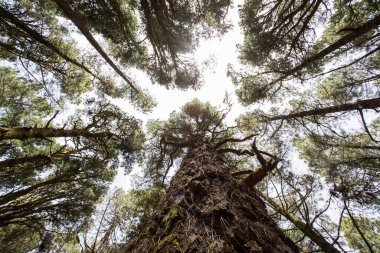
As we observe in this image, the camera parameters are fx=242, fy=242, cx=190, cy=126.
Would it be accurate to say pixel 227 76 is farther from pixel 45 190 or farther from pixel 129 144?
pixel 45 190

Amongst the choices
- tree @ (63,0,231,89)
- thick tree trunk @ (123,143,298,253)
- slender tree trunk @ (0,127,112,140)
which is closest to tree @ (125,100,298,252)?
thick tree trunk @ (123,143,298,253)

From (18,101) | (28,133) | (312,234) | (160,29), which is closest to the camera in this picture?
(312,234)

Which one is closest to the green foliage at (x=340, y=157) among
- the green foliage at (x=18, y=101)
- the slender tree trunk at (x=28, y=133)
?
the slender tree trunk at (x=28, y=133)

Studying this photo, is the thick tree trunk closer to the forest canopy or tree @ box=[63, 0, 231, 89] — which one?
the forest canopy

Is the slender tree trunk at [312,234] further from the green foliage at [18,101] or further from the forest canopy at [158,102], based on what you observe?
the green foliage at [18,101]

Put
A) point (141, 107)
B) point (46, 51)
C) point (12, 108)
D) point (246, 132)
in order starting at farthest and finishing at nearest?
point (12, 108) → point (141, 107) → point (246, 132) → point (46, 51)

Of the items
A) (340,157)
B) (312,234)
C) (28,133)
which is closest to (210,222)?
(312,234)

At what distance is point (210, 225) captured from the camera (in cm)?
233

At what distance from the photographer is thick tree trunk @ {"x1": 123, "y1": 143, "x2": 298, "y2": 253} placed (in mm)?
2035

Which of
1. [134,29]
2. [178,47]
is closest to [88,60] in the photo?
[134,29]

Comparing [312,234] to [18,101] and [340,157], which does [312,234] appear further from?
[18,101]

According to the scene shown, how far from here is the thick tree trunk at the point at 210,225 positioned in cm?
204

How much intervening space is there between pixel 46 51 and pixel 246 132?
7210 millimetres

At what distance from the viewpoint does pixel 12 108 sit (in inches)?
420
